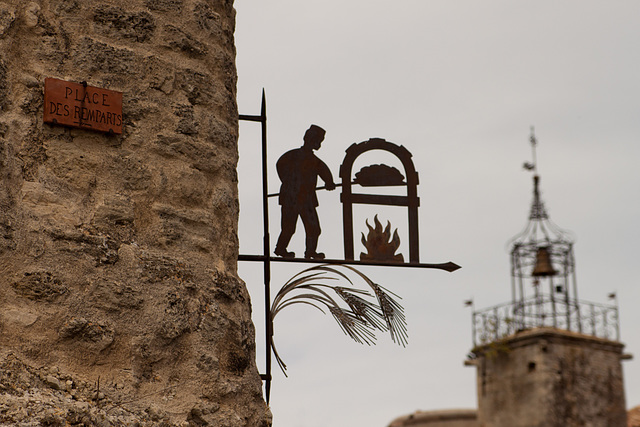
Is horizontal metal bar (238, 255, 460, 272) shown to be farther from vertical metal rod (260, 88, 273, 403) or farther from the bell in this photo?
the bell

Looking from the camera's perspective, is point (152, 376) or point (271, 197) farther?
point (271, 197)

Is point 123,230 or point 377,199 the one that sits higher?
point 377,199

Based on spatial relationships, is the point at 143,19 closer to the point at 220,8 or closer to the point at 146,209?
the point at 220,8

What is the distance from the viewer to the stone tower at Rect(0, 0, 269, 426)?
2840 millimetres

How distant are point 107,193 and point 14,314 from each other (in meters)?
0.46

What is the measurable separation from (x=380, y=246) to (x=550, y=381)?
17469mm

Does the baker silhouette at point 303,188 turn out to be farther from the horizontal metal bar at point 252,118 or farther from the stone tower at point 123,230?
the stone tower at point 123,230

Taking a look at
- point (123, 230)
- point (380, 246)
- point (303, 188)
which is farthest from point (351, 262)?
point (123, 230)

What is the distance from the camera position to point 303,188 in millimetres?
3990

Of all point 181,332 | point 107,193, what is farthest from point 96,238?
point 181,332

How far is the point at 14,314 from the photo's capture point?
2795 mm

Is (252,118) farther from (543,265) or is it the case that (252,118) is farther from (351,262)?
(543,265)

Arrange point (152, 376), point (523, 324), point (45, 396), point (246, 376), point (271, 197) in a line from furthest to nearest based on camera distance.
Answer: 1. point (523, 324)
2. point (271, 197)
3. point (246, 376)
4. point (152, 376)
5. point (45, 396)

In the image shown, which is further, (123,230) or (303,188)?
(303,188)
